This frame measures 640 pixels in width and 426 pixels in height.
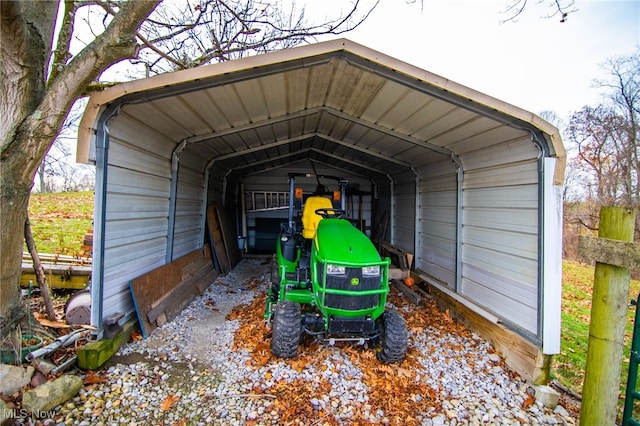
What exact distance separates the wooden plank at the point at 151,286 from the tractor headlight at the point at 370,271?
232cm

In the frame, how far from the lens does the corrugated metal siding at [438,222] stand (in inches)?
171

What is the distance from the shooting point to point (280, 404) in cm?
224

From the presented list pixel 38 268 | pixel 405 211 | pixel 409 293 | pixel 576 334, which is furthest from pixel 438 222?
pixel 38 268

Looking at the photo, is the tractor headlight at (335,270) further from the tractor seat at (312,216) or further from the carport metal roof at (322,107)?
the carport metal roof at (322,107)

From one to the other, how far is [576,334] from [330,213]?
3946 mm

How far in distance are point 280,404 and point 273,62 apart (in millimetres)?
2655

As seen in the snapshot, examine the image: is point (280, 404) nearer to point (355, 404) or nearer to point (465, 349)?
point (355, 404)

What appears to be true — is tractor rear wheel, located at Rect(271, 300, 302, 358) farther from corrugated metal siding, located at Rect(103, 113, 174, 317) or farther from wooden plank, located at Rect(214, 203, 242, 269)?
wooden plank, located at Rect(214, 203, 242, 269)

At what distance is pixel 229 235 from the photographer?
6.93 metres

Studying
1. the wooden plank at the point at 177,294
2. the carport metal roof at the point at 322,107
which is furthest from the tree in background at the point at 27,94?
the wooden plank at the point at 177,294

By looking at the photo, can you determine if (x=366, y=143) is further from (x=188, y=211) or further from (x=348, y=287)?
(x=348, y=287)

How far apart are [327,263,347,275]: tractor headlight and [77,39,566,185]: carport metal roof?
1720 mm

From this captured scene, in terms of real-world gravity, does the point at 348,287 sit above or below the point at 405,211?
below

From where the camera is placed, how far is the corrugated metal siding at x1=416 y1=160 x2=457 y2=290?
433cm
